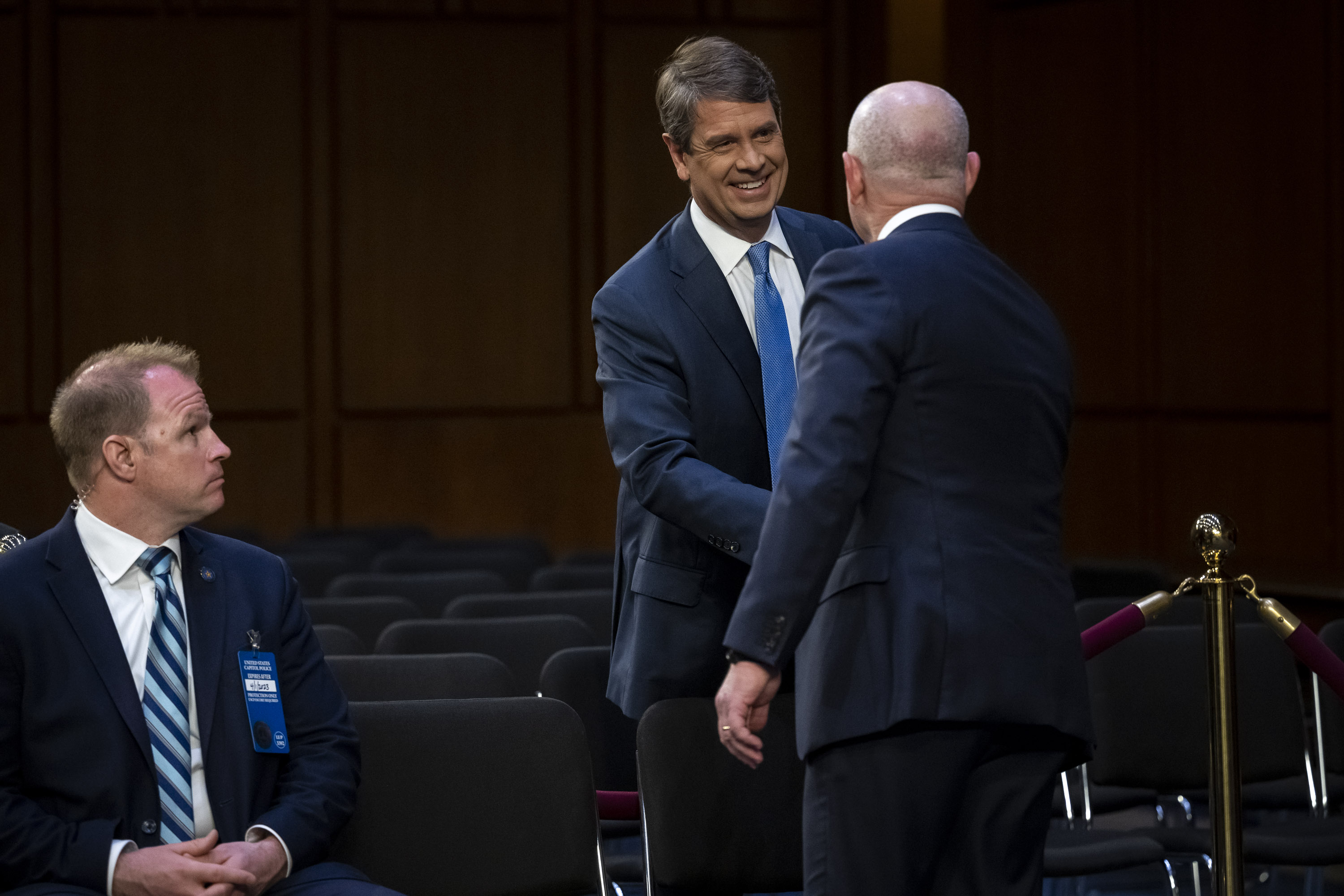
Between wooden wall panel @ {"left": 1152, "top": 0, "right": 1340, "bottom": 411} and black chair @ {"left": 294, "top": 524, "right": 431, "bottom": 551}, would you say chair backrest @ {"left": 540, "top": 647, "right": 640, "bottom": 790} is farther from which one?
wooden wall panel @ {"left": 1152, "top": 0, "right": 1340, "bottom": 411}

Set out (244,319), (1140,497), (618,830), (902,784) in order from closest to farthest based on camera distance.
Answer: (902,784), (618,830), (1140,497), (244,319)

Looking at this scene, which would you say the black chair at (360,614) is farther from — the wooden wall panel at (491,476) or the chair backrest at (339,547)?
the wooden wall panel at (491,476)

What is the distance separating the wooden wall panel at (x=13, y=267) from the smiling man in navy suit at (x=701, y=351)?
308 inches

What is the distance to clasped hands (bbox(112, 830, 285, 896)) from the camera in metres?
2.03

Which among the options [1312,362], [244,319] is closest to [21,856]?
[1312,362]

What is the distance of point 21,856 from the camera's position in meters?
2.03

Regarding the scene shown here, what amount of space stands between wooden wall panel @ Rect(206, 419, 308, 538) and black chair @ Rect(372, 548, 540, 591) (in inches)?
137

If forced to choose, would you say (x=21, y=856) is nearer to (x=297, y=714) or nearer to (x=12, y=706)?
(x=12, y=706)

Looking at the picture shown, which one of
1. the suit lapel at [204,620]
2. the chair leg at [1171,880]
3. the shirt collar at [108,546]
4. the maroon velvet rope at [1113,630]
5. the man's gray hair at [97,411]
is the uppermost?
the man's gray hair at [97,411]

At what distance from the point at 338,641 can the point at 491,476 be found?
615cm

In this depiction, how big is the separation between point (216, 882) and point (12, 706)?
1.18 ft

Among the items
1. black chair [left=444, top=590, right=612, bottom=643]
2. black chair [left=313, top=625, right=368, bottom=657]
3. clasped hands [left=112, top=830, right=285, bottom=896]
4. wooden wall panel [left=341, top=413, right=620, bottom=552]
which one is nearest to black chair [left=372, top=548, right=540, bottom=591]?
black chair [left=444, top=590, right=612, bottom=643]

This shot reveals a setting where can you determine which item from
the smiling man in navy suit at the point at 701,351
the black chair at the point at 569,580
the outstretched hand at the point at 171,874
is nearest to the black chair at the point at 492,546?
the black chair at the point at 569,580

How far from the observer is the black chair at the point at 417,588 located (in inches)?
198
